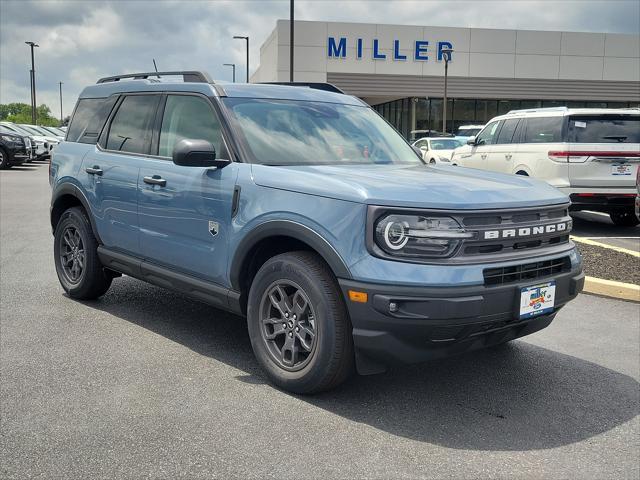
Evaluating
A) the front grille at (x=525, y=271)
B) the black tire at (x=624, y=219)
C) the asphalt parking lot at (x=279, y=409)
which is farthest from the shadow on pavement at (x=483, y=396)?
the black tire at (x=624, y=219)

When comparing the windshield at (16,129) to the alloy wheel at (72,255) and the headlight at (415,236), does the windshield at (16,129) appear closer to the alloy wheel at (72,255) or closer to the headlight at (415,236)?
the alloy wheel at (72,255)

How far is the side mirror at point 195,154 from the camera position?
4141mm

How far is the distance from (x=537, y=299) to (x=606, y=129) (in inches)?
308

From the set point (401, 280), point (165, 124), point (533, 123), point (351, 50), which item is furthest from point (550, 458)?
point (351, 50)

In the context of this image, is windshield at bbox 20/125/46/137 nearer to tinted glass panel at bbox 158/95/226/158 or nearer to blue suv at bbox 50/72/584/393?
blue suv at bbox 50/72/584/393

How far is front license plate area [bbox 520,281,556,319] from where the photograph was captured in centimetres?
361

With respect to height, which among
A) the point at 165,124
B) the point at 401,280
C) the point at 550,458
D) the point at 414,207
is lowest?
the point at 550,458

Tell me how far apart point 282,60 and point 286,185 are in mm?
37659

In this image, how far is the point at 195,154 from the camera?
4.14 metres

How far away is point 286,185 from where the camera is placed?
388 centimetres

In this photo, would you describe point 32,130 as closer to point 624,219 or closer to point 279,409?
point 624,219

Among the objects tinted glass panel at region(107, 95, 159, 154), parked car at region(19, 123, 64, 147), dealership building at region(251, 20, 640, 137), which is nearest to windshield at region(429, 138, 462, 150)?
dealership building at region(251, 20, 640, 137)

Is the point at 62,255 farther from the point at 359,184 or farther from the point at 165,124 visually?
the point at 359,184

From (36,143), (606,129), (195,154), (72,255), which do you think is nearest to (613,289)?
(195,154)
